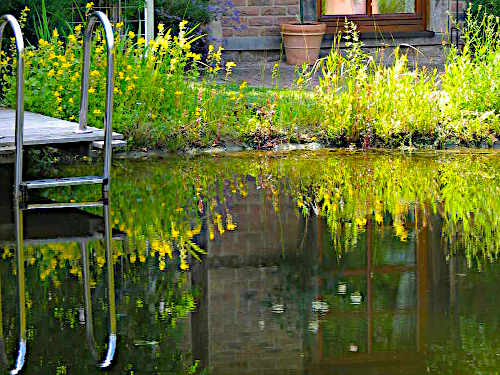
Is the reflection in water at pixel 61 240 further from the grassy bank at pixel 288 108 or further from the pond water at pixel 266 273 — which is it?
the grassy bank at pixel 288 108

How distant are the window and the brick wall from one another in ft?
2.58

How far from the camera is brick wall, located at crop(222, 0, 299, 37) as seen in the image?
1459 centimetres

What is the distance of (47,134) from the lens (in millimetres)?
7344

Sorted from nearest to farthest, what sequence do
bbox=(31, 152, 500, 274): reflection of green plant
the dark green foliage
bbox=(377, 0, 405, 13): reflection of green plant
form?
bbox=(31, 152, 500, 274): reflection of green plant, the dark green foliage, bbox=(377, 0, 405, 13): reflection of green plant

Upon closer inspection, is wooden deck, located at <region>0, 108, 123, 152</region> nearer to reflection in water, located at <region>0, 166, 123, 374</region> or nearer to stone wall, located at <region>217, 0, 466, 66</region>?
reflection in water, located at <region>0, 166, 123, 374</region>

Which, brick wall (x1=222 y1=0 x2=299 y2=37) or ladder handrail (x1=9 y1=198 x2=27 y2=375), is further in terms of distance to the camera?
brick wall (x1=222 y1=0 x2=299 y2=37)

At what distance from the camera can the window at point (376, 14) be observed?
15.3 m

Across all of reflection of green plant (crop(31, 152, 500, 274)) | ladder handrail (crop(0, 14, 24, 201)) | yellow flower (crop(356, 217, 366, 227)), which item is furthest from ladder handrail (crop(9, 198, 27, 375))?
yellow flower (crop(356, 217, 366, 227))

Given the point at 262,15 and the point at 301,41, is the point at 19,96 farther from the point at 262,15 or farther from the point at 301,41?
the point at 262,15

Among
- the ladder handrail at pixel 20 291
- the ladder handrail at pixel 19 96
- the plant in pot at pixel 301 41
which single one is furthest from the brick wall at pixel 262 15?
the ladder handrail at pixel 20 291

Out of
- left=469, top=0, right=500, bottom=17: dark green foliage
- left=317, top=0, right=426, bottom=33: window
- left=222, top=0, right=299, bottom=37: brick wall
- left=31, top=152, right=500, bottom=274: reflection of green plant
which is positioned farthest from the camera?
left=317, top=0, right=426, bottom=33: window

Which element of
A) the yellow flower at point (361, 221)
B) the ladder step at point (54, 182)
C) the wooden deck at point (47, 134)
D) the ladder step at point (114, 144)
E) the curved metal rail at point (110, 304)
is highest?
the wooden deck at point (47, 134)

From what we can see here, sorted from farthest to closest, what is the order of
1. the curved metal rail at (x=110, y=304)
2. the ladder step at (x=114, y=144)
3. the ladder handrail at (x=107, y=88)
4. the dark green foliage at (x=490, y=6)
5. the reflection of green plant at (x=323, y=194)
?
the dark green foliage at (x=490, y=6) < the ladder step at (x=114, y=144) < the ladder handrail at (x=107, y=88) < the reflection of green plant at (x=323, y=194) < the curved metal rail at (x=110, y=304)

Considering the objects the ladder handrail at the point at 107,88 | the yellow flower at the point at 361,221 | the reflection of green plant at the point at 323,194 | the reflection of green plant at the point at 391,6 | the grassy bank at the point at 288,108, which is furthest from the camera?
the reflection of green plant at the point at 391,6
